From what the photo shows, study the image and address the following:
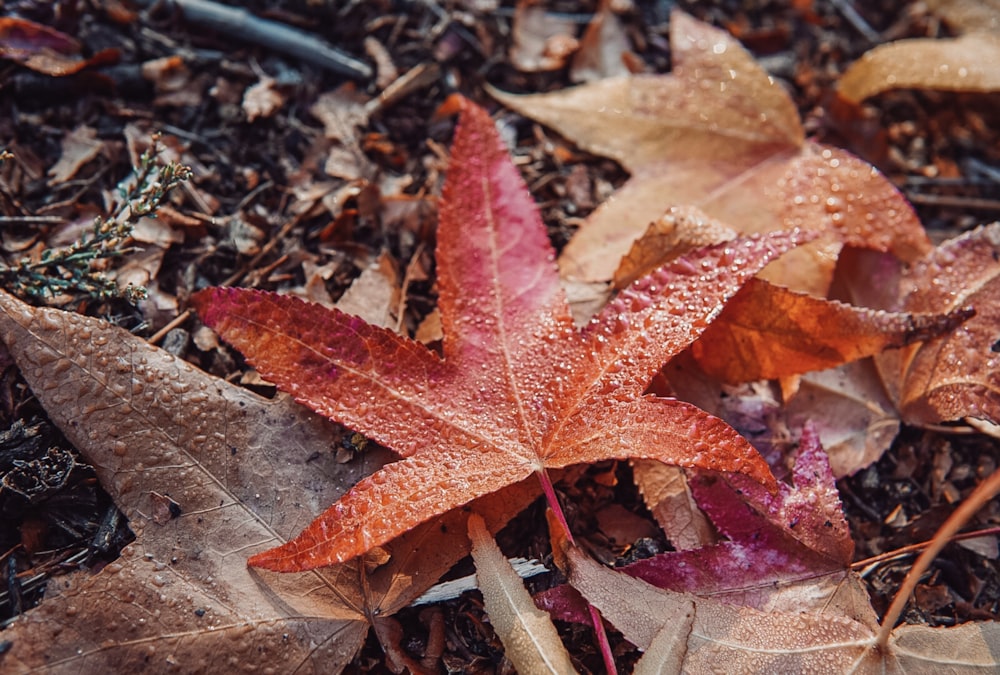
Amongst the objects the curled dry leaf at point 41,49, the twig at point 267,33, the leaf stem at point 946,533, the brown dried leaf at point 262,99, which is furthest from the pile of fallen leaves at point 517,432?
the twig at point 267,33

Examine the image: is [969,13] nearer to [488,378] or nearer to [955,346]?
[955,346]

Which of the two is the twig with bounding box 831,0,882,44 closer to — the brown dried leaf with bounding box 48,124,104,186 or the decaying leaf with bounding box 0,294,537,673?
the decaying leaf with bounding box 0,294,537,673

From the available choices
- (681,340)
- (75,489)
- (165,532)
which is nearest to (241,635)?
(165,532)

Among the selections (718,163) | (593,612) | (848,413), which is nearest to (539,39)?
(718,163)

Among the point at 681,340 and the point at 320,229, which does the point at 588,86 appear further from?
the point at 681,340

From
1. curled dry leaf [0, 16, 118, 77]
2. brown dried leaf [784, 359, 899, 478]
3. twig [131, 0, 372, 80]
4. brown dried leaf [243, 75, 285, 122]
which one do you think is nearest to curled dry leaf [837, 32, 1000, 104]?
brown dried leaf [784, 359, 899, 478]

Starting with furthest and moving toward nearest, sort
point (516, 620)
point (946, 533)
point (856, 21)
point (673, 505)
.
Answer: point (856, 21) → point (673, 505) → point (516, 620) → point (946, 533)

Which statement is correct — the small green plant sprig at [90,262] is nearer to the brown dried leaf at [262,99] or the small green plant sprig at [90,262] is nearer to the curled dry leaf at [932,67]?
the brown dried leaf at [262,99]
